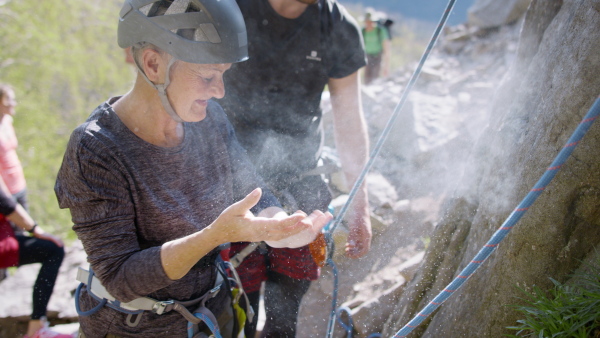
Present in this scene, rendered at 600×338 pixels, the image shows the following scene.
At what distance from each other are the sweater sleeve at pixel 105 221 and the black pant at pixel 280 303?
51.3 inches

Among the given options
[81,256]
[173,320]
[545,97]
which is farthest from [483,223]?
[81,256]

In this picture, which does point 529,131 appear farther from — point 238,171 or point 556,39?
point 238,171

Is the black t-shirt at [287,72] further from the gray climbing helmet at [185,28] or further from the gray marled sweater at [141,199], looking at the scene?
the gray climbing helmet at [185,28]

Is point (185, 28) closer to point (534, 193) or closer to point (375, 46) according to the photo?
point (534, 193)

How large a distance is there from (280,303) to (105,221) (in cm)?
163

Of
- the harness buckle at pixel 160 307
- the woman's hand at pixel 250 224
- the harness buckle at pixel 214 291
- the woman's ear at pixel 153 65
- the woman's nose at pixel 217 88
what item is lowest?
the harness buckle at pixel 214 291

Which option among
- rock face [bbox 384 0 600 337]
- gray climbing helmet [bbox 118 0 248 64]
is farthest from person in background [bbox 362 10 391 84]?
gray climbing helmet [bbox 118 0 248 64]

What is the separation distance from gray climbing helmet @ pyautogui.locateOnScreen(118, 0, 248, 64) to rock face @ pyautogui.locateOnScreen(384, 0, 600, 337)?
1533mm

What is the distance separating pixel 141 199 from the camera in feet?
5.56

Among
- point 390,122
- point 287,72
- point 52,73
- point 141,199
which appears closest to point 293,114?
point 287,72

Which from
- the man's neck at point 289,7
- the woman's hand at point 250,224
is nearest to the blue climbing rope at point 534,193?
the woman's hand at point 250,224

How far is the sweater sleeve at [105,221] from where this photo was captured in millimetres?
1529

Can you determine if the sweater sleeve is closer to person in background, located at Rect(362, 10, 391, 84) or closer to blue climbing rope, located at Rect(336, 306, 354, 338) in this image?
blue climbing rope, located at Rect(336, 306, 354, 338)

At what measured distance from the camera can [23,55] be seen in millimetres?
13594
